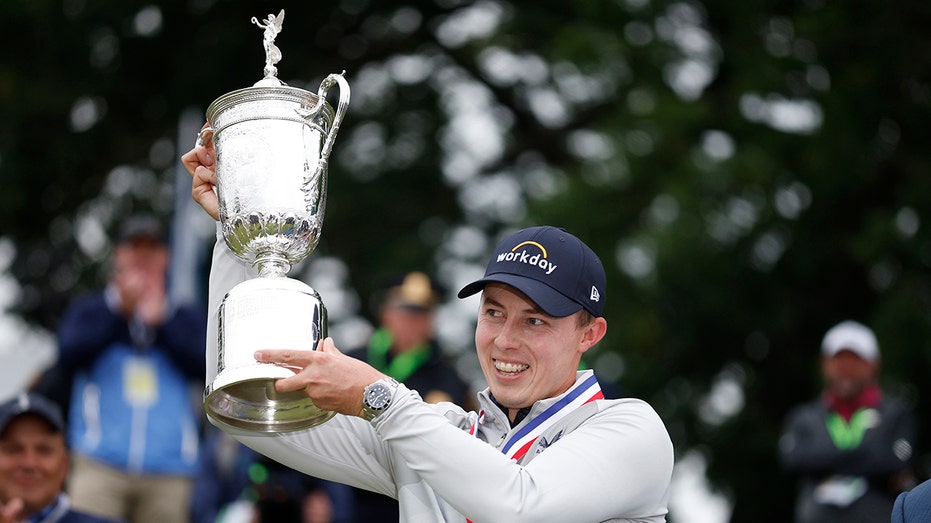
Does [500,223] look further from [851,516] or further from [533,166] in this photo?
[851,516]

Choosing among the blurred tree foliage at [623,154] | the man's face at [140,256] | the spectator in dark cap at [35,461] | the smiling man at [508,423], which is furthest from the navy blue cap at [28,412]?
the blurred tree foliage at [623,154]

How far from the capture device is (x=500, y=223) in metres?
15.6

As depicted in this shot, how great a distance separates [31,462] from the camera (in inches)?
243

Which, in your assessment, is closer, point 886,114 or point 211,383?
point 211,383

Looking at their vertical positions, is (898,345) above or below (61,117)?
below

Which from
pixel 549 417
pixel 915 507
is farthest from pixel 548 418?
pixel 915 507

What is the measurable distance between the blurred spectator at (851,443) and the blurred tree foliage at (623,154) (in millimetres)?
3042

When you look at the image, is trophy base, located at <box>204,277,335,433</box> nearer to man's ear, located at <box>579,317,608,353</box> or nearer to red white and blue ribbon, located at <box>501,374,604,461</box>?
red white and blue ribbon, located at <box>501,374,604,461</box>

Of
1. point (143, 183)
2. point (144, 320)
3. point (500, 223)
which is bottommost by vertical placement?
point (500, 223)

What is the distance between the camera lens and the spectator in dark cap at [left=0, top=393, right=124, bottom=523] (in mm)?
6062

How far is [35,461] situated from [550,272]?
127 inches

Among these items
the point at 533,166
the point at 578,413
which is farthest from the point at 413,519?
the point at 533,166

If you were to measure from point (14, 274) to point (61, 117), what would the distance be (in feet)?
5.16

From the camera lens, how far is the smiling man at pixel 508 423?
341cm
